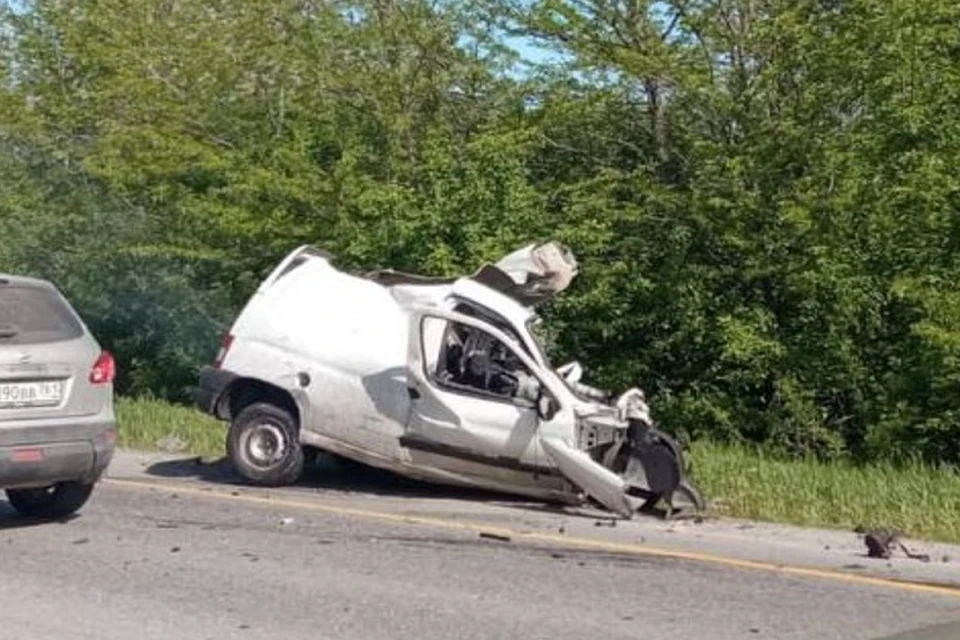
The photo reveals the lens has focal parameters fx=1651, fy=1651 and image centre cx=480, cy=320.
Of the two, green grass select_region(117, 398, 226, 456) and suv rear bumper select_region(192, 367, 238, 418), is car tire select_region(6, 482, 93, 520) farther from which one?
green grass select_region(117, 398, 226, 456)

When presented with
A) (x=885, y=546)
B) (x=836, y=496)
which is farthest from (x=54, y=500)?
(x=836, y=496)

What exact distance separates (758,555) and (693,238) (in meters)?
8.62

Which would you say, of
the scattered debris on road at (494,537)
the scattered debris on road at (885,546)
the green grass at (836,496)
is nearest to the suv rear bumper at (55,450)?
the scattered debris on road at (494,537)

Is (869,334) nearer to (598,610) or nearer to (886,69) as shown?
(886,69)

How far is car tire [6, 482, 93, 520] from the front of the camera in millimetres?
10742

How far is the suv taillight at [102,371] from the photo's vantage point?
1028 cm

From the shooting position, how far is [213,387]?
43.1 ft

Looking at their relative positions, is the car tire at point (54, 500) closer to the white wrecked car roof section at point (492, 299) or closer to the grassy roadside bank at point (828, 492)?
the white wrecked car roof section at point (492, 299)

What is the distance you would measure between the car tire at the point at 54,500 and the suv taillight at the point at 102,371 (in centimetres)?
78

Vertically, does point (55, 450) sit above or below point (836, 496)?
below

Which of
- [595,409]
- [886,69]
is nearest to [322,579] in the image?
[595,409]

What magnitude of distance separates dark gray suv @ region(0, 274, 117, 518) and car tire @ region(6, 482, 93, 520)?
84 mm

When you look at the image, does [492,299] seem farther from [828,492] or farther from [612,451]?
[828,492]

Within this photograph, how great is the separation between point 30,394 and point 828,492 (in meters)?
5.71
